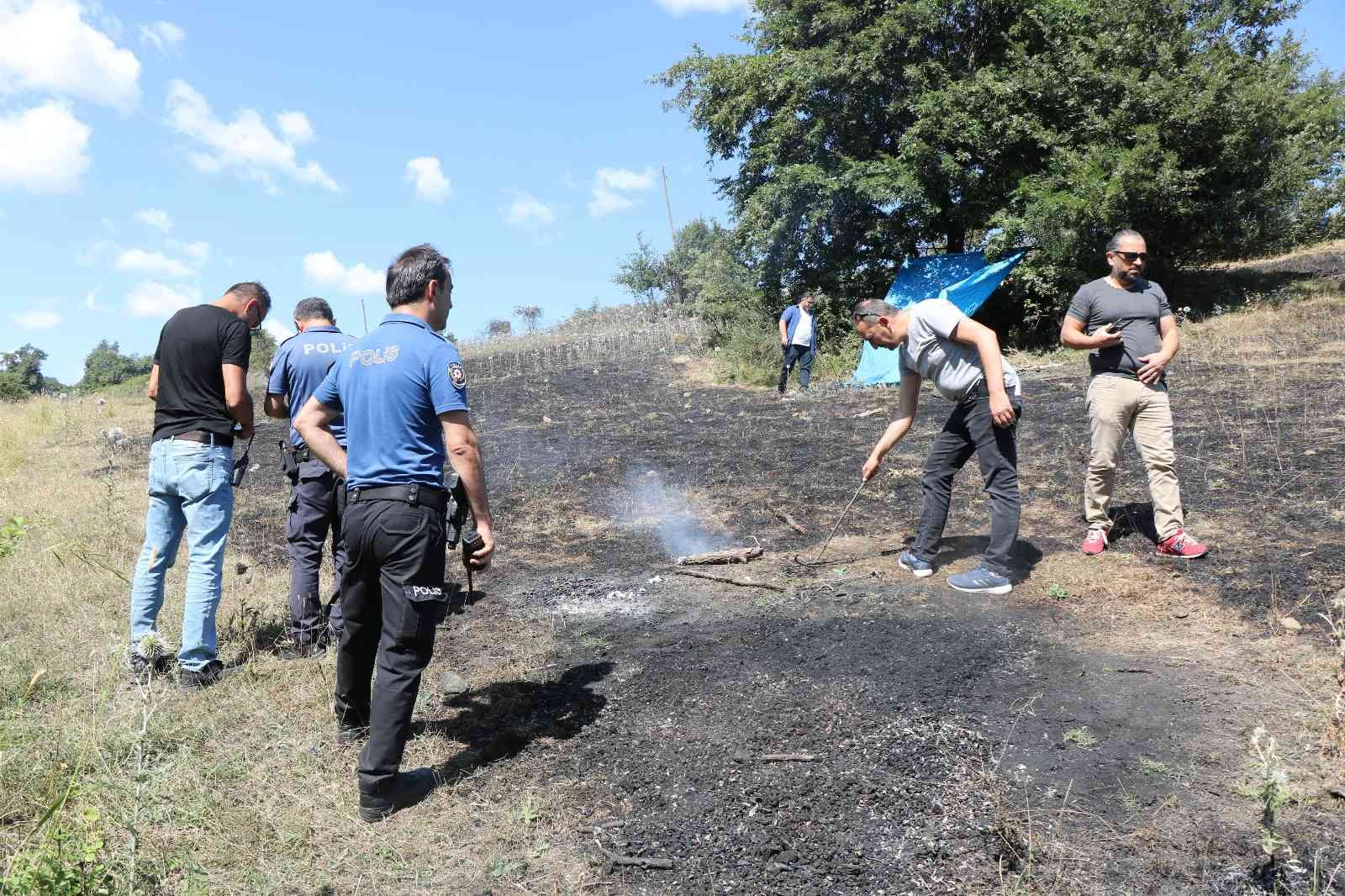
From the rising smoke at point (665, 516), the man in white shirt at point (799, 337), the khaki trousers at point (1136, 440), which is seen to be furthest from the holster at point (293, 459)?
the man in white shirt at point (799, 337)

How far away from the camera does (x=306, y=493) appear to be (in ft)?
14.4

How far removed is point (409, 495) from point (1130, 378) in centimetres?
414

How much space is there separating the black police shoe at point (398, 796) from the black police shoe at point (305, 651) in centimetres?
153

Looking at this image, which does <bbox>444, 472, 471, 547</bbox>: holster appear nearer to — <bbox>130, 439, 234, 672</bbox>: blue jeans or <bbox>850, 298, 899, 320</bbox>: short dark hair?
<bbox>130, 439, 234, 672</bbox>: blue jeans

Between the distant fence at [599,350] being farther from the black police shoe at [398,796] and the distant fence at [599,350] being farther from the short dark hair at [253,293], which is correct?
the black police shoe at [398,796]

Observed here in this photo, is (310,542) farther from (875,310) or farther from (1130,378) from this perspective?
(1130,378)

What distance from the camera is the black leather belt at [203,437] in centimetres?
406

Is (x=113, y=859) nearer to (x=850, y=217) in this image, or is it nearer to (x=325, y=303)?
(x=325, y=303)

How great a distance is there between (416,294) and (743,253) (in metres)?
15.6

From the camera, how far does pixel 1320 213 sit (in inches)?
780

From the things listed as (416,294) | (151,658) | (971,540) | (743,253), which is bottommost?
(971,540)

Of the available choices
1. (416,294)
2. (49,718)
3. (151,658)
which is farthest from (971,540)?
(49,718)

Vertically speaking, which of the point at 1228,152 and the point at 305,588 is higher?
the point at 1228,152

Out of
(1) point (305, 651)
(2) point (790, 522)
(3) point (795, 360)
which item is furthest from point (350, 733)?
(3) point (795, 360)
